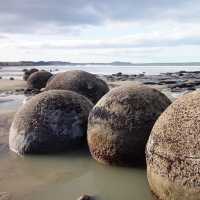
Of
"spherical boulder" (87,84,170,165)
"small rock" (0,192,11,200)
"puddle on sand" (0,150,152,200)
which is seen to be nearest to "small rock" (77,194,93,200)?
"puddle on sand" (0,150,152,200)

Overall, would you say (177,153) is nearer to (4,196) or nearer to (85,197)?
(85,197)

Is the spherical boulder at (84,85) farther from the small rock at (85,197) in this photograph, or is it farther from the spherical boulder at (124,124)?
the small rock at (85,197)

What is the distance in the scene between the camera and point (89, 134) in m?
6.69

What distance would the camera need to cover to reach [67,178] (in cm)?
608

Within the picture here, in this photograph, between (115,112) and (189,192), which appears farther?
(115,112)

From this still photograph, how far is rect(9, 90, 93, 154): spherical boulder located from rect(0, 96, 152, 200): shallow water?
0.73 ft

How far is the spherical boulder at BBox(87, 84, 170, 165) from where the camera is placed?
6.18m

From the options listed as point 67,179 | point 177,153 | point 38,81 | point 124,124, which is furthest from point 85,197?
point 38,81

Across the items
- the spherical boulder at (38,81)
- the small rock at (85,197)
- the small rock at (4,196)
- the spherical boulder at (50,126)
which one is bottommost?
the spherical boulder at (38,81)

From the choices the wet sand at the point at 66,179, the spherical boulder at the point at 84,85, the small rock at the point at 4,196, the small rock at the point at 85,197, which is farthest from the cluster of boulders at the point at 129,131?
the spherical boulder at the point at 84,85

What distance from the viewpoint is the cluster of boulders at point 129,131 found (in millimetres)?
4422

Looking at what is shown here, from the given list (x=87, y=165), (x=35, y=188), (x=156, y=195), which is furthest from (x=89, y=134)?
(x=156, y=195)

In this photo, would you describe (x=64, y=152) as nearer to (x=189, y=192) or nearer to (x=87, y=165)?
(x=87, y=165)

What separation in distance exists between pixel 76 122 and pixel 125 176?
1.85 metres
